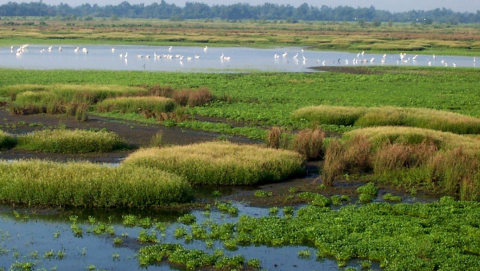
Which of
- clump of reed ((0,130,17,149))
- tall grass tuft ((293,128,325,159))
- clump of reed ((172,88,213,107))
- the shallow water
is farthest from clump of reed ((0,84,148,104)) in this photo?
the shallow water

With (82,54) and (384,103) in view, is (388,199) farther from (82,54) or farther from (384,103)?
(82,54)

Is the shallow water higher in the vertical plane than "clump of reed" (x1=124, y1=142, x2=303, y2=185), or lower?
lower

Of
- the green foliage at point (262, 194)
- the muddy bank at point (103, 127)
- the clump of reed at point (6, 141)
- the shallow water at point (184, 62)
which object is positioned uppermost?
the clump of reed at point (6, 141)

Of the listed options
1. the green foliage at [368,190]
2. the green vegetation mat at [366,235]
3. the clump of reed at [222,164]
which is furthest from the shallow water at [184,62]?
the green vegetation mat at [366,235]

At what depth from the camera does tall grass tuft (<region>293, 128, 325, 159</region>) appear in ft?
64.5

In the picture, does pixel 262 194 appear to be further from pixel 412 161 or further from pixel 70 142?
pixel 70 142

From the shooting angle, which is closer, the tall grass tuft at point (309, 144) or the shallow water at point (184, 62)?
the tall grass tuft at point (309, 144)

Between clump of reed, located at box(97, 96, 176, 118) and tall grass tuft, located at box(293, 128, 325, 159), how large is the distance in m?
9.46

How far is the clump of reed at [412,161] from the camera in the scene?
1598 centimetres

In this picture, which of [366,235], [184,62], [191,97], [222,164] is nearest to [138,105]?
[191,97]

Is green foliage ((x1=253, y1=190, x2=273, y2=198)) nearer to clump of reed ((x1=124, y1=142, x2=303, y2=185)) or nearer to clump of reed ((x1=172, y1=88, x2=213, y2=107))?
clump of reed ((x1=124, y1=142, x2=303, y2=185))

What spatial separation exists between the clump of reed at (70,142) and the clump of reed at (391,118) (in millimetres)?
8919

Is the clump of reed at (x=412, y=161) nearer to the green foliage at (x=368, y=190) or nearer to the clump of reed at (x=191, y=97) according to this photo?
the green foliage at (x=368, y=190)

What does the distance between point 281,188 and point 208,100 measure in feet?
50.2
